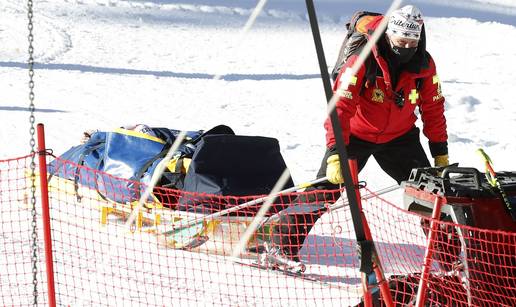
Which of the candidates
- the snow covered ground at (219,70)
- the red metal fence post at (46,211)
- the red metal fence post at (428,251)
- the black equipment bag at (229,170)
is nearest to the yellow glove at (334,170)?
the black equipment bag at (229,170)

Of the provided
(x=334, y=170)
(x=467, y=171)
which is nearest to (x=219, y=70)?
(x=334, y=170)

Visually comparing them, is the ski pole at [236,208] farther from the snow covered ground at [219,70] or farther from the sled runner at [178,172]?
the snow covered ground at [219,70]

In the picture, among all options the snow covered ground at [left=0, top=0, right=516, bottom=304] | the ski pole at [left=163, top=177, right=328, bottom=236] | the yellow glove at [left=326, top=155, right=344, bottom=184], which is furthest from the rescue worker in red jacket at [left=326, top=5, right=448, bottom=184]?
the snow covered ground at [left=0, top=0, right=516, bottom=304]

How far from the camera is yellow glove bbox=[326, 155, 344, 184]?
5.23m

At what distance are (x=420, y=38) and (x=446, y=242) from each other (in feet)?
4.12

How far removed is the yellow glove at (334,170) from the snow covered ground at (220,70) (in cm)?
225

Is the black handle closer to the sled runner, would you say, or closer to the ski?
the ski

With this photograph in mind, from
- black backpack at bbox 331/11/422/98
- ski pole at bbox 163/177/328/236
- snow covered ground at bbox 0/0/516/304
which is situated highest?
snow covered ground at bbox 0/0/516/304

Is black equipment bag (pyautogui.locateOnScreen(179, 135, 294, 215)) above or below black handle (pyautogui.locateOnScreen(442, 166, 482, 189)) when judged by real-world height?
above

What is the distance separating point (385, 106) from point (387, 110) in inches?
1.2

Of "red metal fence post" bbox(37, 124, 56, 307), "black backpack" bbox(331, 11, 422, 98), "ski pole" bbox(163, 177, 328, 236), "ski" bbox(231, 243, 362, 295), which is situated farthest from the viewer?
"ski" bbox(231, 243, 362, 295)

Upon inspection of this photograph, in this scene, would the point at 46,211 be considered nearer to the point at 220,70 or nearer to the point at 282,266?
the point at 282,266

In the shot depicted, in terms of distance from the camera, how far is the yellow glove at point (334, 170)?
5230mm

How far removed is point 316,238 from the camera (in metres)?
6.59
